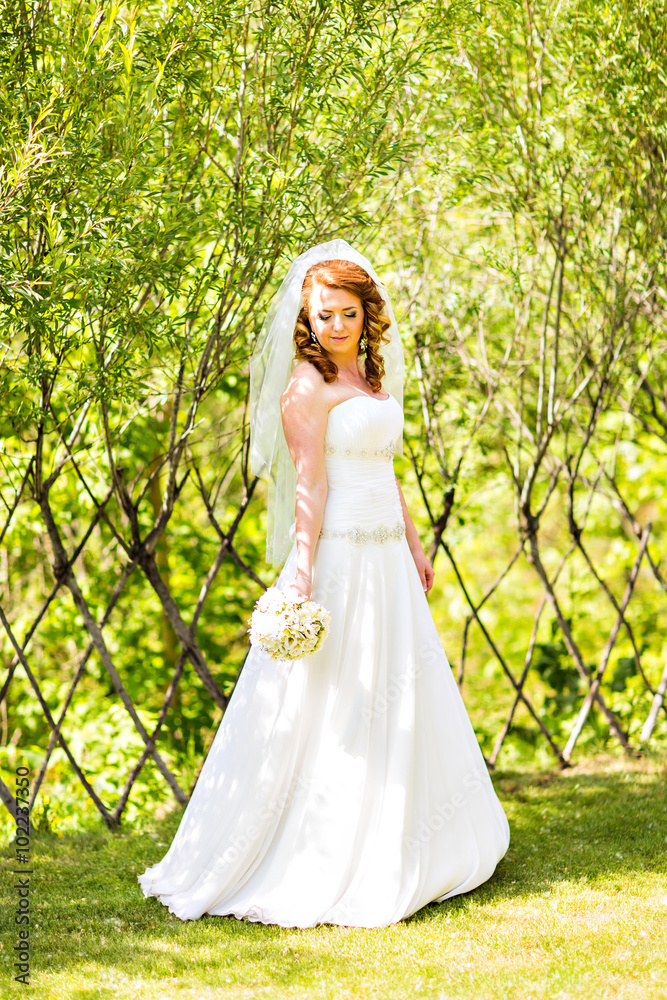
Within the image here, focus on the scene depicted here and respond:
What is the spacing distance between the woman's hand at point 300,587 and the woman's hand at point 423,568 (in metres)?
0.62

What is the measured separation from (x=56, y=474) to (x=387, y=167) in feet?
5.93

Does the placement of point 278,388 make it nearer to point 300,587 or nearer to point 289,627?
point 300,587

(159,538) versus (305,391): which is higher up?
(305,391)

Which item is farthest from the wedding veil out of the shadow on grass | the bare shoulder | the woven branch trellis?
the shadow on grass

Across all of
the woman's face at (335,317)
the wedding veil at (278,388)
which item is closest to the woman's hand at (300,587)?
the wedding veil at (278,388)

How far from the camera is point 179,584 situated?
19.9ft

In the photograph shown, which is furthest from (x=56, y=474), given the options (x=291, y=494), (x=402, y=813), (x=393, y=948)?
(x=393, y=948)

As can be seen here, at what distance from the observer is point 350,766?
9.48ft

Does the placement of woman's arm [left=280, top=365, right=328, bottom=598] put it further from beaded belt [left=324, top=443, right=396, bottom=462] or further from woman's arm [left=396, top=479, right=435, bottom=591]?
woman's arm [left=396, top=479, right=435, bottom=591]

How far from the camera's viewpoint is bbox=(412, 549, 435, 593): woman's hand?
3395mm

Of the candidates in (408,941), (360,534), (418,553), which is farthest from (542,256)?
(408,941)

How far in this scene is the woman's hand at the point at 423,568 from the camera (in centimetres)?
339

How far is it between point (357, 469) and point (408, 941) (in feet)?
4.89

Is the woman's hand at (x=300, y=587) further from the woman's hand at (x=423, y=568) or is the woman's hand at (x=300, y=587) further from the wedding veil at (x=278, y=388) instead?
the woman's hand at (x=423, y=568)
